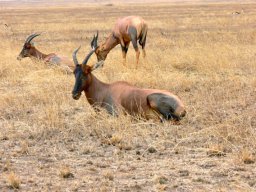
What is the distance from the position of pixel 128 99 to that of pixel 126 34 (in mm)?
8023

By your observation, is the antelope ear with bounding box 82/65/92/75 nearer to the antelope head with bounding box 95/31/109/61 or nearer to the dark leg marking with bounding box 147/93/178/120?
the dark leg marking with bounding box 147/93/178/120

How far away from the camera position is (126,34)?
16.6m

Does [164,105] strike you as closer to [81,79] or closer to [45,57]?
[81,79]

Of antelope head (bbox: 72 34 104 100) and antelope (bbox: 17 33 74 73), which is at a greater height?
antelope head (bbox: 72 34 104 100)

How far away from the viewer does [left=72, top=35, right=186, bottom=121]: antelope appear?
8.59 m

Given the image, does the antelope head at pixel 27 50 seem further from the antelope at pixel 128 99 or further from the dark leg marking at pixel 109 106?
the dark leg marking at pixel 109 106

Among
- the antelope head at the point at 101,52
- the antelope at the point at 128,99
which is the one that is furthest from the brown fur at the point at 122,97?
the antelope head at the point at 101,52

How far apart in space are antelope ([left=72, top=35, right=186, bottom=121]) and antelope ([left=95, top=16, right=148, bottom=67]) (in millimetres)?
6397

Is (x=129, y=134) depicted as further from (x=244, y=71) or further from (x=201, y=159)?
(x=244, y=71)

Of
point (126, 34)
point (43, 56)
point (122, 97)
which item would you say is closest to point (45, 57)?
point (43, 56)

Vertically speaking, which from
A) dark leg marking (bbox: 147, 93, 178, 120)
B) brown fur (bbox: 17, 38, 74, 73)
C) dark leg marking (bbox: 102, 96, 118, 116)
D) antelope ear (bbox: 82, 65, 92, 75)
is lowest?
brown fur (bbox: 17, 38, 74, 73)

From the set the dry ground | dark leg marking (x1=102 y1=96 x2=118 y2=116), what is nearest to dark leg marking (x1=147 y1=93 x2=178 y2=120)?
the dry ground

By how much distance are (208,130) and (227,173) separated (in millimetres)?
1815

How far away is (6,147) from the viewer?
774 centimetres
